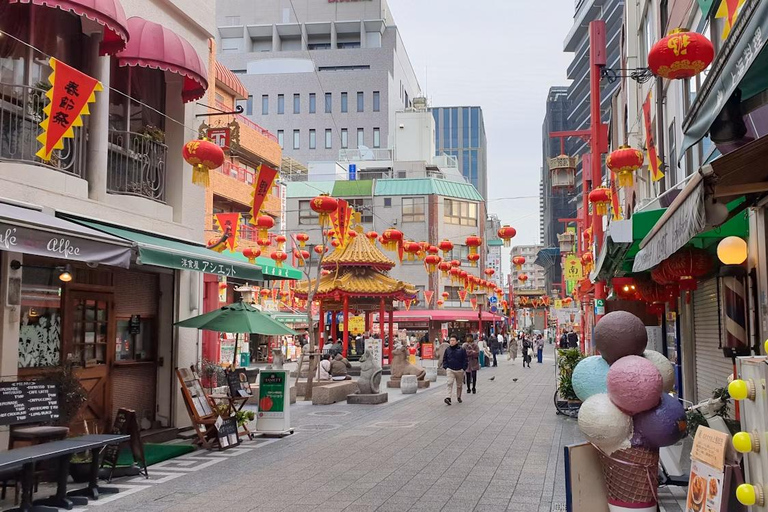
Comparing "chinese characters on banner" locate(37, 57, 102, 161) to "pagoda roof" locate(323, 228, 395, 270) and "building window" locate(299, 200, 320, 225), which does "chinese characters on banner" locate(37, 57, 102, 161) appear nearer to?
"pagoda roof" locate(323, 228, 395, 270)

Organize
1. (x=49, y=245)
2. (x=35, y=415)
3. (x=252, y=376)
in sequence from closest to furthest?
(x=49, y=245) < (x=35, y=415) < (x=252, y=376)

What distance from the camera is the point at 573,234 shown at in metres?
49.0

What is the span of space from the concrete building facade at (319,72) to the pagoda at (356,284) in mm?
43826

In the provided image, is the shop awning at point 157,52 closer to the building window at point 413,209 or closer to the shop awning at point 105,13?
the shop awning at point 105,13

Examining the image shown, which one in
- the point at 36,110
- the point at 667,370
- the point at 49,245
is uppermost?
the point at 36,110

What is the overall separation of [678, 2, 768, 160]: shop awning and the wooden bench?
14.4m

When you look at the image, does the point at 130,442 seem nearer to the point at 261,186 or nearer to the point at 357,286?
the point at 261,186

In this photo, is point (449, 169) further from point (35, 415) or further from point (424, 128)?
point (35, 415)

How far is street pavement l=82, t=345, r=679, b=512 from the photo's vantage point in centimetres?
882

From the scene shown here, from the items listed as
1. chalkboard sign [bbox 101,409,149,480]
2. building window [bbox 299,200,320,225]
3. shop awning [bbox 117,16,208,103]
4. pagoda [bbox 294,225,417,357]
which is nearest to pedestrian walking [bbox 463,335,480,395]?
pagoda [bbox 294,225,417,357]

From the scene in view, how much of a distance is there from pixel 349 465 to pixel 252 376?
1779 centimetres

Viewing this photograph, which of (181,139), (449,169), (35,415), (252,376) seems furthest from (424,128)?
(35,415)

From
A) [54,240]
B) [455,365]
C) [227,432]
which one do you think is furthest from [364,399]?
[54,240]

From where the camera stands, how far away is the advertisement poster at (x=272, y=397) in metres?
14.2
